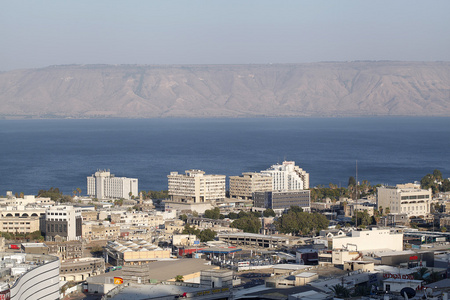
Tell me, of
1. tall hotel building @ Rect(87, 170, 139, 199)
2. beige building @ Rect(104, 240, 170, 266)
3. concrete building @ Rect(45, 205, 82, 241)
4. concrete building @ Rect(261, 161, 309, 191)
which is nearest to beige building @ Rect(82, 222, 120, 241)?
concrete building @ Rect(45, 205, 82, 241)

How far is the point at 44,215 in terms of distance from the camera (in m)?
42.2

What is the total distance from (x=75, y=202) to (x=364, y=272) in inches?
1066

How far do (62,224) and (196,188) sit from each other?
17407 millimetres

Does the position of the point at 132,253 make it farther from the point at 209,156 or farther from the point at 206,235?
the point at 209,156

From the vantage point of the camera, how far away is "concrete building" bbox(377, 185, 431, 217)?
4878cm

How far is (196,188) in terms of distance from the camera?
183 feet

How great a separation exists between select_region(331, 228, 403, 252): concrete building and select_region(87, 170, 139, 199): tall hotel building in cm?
2723

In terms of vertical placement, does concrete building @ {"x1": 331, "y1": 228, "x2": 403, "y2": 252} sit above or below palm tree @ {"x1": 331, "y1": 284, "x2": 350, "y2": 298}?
above

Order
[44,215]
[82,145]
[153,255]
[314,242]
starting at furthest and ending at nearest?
[82,145] < [44,215] < [314,242] < [153,255]

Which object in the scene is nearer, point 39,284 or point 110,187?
point 39,284

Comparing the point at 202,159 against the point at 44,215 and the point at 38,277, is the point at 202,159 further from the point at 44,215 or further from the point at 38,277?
the point at 38,277

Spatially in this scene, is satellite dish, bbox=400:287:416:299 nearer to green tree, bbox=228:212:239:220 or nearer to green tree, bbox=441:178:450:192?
green tree, bbox=228:212:239:220

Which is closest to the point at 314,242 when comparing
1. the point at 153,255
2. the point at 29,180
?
the point at 153,255

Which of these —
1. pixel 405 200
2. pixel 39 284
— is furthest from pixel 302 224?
pixel 39 284
